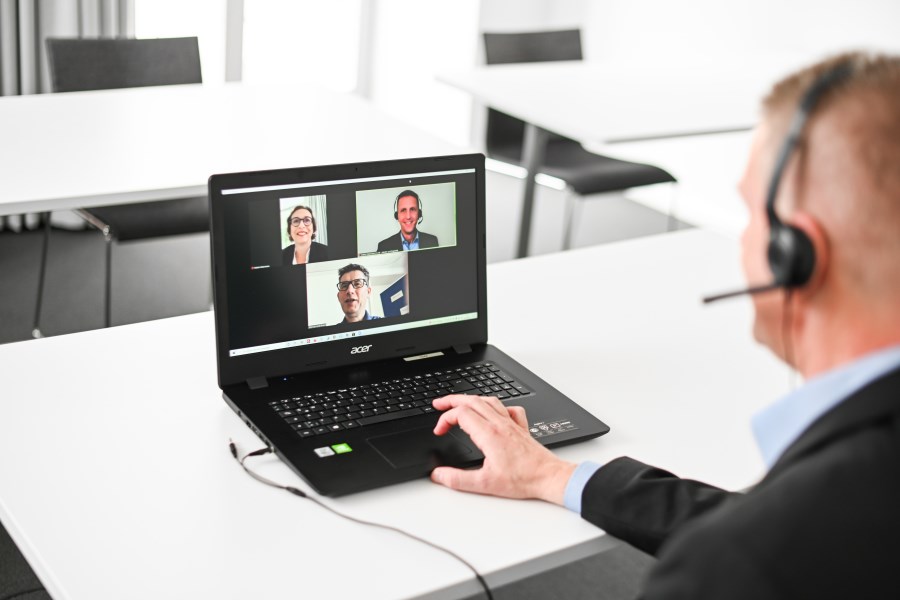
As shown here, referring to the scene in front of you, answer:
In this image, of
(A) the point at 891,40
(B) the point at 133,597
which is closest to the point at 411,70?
(A) the point at 891,40

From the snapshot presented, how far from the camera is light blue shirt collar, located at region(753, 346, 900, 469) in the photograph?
889 mm

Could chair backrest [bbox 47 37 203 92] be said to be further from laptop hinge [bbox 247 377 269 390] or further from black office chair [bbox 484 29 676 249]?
laptop hinge [bbox 247 377 269 390]

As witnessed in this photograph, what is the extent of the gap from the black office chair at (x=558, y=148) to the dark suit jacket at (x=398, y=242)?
2072mm

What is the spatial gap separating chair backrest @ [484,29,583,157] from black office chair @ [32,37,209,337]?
3.59 feet

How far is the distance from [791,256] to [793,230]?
24 mm

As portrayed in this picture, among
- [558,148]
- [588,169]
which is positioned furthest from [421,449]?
[558,148]

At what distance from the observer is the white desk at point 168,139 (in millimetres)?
2420

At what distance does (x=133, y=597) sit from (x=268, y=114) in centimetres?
208

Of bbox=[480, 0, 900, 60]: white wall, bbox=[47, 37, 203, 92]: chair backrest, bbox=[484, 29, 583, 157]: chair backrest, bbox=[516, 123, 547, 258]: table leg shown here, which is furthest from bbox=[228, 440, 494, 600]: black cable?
bbox=[480, 0, 900, 60]: white wall

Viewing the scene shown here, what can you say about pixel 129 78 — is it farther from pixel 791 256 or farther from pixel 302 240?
pixel 791 256

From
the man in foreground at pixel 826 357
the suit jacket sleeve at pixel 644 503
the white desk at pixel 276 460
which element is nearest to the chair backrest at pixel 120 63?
the white desk at pixel 276 460

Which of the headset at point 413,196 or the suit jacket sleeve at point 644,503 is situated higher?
the headset at point 413,196

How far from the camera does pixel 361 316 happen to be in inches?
64.5

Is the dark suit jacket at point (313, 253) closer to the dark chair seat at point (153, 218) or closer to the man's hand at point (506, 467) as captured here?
the man's hand at point (506, 467)
